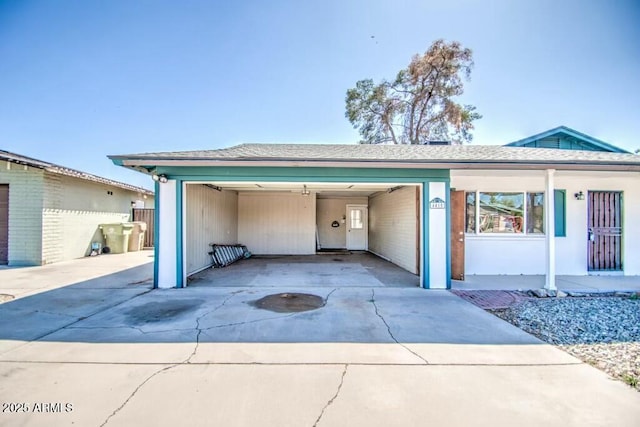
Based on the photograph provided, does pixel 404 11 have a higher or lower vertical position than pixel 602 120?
higher

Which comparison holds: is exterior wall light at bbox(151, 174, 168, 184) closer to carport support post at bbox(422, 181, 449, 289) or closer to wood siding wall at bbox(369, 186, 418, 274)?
carport support post at bbox(422, 181, 449, 289)

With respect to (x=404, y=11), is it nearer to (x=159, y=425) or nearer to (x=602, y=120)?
(x=602, y=120)

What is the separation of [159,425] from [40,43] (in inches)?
522

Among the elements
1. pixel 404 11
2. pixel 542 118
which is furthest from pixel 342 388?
pixel 542 118

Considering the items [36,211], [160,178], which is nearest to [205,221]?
[160,178]

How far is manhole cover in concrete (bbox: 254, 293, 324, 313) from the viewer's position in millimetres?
5070

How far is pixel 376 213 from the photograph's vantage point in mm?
12555

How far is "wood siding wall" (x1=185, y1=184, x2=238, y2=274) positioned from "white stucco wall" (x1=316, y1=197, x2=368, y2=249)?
14.7 feet

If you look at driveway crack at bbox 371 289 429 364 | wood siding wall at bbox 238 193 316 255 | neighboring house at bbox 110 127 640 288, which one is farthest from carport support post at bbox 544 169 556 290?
wood siding wall at bbox 238 193 316 255

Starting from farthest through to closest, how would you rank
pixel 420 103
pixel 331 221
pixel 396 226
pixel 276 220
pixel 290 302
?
pixel 420 103 → pixel 331 221 → pixel 276 220 → pixel 396 226 → pixel 290 302

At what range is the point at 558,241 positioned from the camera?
25.6 ft

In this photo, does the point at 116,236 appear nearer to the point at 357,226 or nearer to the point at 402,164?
the point at 357,226

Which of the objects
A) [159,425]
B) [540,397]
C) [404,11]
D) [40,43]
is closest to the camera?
[159,425]

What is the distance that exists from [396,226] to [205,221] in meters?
5.98
